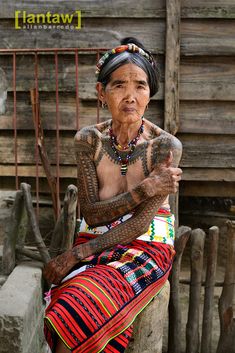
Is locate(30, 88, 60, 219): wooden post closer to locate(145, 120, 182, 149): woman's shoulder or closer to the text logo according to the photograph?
the text logo

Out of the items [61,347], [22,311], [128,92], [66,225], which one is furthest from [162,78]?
[61,347]

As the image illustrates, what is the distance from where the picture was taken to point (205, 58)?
5.00 m

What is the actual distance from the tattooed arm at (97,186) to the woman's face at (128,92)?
18 cm

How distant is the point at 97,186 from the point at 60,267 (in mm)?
422

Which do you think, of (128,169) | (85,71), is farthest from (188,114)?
(128,169)

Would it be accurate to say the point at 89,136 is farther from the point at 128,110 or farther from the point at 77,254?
the point at 77,254

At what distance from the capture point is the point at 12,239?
2.91 m

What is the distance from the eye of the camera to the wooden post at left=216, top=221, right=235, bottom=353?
3.28 m

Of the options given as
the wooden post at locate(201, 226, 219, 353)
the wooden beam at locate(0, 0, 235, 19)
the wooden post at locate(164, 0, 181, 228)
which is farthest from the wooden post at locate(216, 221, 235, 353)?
the wooden beam at locate(0, 0, 235, 19)

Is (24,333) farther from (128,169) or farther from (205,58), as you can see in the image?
(205,58)

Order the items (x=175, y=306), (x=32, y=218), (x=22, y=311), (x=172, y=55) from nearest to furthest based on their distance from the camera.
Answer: (x=22, y=311) < (x=32, y=218) < (x=175, y=306) < (x=172, y=55)

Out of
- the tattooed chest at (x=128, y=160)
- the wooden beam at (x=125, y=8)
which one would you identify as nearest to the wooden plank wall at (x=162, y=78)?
the wooden beam at (x=125, y=8)

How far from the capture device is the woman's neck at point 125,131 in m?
2.45

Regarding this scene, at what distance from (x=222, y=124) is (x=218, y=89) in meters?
0.34
